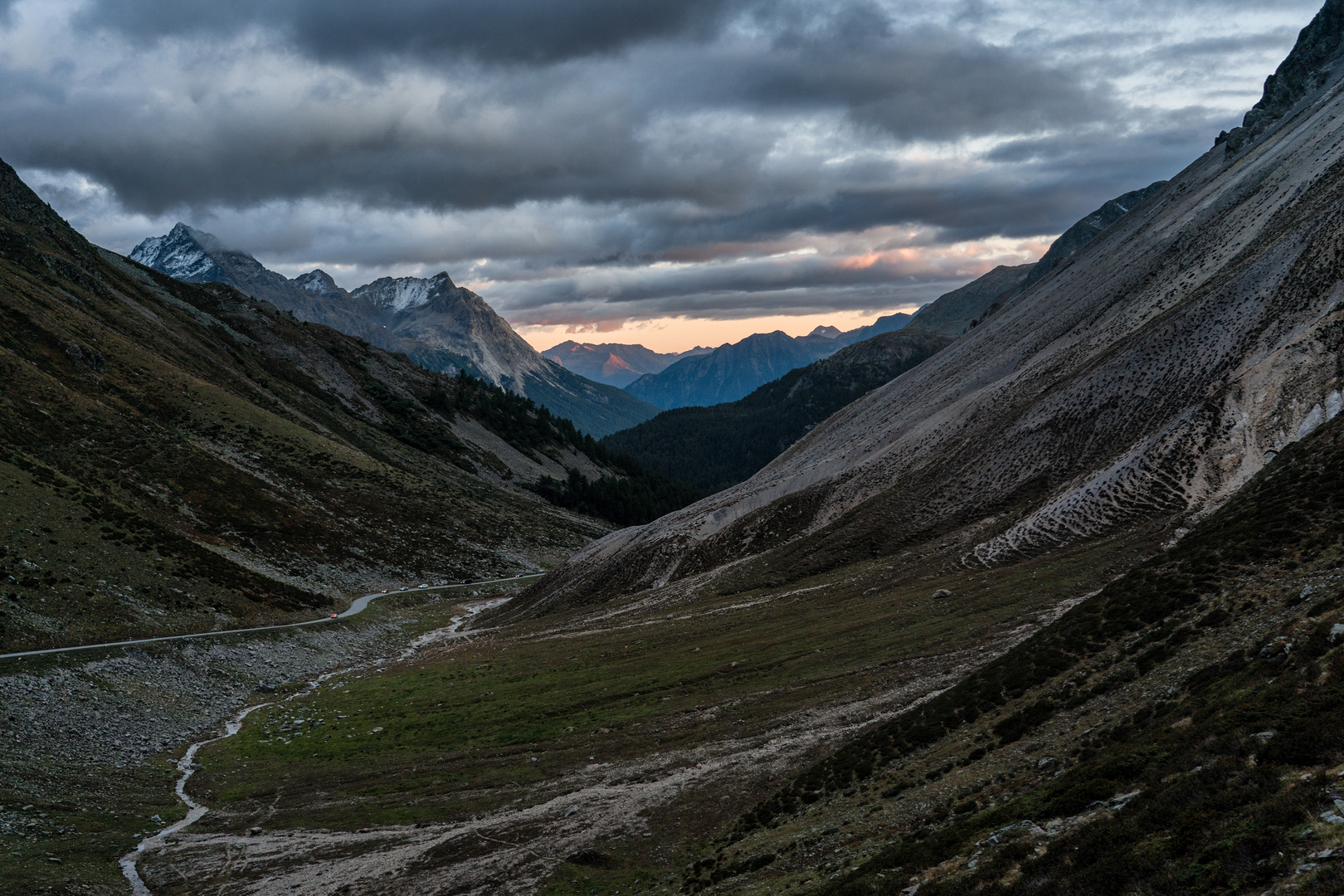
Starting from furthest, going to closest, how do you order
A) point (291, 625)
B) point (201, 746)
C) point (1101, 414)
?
point (291, 625)
point (1101, 414)
point (201, 746)

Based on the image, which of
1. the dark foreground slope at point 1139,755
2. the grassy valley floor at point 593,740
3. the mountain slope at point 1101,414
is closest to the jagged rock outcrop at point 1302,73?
the mountain slope at point 1101,414

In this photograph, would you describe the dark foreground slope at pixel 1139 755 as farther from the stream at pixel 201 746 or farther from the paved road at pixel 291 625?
the paved road at pixel 291 625

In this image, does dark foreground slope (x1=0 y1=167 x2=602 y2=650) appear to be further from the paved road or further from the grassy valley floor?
the grassy valley floor

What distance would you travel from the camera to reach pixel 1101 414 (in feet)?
260

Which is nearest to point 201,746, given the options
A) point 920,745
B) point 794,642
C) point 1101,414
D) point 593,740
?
point 593,740

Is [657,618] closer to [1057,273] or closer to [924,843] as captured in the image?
[924,843]

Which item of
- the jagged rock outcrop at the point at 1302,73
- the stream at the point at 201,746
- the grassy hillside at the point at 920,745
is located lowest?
the stream at the point at 201,746

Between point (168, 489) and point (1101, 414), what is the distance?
116969mm

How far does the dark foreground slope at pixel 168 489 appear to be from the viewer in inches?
2982

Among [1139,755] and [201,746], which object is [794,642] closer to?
[1139,755]

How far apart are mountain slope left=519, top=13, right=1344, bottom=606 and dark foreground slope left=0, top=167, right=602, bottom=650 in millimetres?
39089

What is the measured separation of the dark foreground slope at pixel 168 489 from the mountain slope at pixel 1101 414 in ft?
128

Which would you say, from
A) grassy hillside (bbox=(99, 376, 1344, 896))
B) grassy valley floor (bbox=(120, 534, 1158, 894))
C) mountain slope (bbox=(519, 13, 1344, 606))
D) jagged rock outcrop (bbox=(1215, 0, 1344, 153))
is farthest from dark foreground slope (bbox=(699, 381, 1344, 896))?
jagged rock outcrop (bbox=(1215, 0, 1344, 153))

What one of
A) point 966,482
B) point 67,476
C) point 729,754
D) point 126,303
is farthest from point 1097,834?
point 126,303
